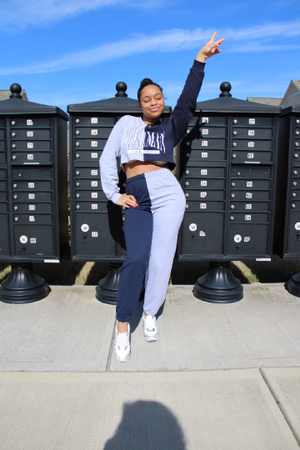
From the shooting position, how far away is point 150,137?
258 centimetres

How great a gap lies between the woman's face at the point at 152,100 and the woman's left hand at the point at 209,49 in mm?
363

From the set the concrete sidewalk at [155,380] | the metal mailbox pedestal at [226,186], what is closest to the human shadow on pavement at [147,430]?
the concrete sidewalk at [155,380]

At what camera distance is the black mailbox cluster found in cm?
326

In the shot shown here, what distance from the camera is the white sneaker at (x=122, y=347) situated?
239cm

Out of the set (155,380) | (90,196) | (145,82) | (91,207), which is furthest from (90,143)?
(155,380)

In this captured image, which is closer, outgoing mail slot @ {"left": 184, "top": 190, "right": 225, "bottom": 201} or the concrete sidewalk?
the concrete sidewalk

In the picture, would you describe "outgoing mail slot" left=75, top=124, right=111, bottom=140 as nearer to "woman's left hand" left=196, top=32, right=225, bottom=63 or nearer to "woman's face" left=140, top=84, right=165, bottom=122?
"woman's face" left=140, top=84, right=165, bottom=122

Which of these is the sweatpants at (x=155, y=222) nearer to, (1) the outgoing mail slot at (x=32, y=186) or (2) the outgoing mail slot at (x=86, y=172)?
(2) the outgoing mail slot at (x=86, y=172)

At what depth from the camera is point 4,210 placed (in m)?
3.40

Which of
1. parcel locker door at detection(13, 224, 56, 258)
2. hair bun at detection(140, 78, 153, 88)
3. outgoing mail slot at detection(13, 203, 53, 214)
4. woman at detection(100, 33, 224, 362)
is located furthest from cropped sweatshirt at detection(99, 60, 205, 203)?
parcel locker door at detection(13, 224, 56, 258)

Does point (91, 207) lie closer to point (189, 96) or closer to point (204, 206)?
point (204, 206)

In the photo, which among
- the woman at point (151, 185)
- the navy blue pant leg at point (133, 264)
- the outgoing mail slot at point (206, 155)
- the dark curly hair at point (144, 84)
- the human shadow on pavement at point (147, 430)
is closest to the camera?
the human shadow on pavement at point (147, 430)

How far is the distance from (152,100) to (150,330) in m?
1.65

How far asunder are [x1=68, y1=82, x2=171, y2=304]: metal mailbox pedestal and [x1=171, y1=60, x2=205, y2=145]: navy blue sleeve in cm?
58
